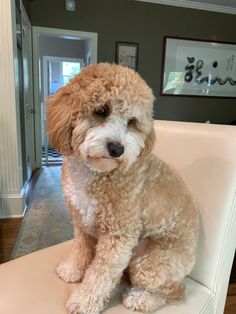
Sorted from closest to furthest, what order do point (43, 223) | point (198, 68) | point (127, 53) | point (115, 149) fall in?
point (115, 149), point (43, 223), point (127, 53), point (198, 68)

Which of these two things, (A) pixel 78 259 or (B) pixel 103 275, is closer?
(B) pixel 103 275

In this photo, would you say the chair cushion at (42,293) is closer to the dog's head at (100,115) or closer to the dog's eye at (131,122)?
the dog's head at (100,115)

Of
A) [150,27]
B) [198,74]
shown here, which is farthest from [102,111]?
[198,74]

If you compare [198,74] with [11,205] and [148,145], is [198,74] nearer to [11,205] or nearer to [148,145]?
[11,205]

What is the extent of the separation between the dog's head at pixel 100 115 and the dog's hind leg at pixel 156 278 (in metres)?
0.30

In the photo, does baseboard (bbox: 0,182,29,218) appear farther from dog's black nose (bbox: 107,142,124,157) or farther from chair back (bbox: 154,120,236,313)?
dog's black nose (bbox: 107,142,124,157)

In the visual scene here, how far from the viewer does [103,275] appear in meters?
0.77

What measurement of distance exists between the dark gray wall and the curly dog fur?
350 centimetres

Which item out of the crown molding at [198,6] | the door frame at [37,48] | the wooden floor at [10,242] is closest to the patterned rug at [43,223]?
the wooden floor at [10,242]

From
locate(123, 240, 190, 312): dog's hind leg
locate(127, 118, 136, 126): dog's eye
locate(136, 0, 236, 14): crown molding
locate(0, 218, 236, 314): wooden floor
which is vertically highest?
locate(136, 0, 236, 14): crown molding

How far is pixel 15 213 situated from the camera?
248 cm

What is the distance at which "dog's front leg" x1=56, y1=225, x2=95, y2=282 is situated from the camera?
906 millimetres

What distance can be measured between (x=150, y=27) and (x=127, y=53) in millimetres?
522

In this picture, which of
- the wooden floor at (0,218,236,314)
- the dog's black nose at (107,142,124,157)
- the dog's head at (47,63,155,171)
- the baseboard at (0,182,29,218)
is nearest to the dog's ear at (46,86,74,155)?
the dog's head at (47,63,155,171)
